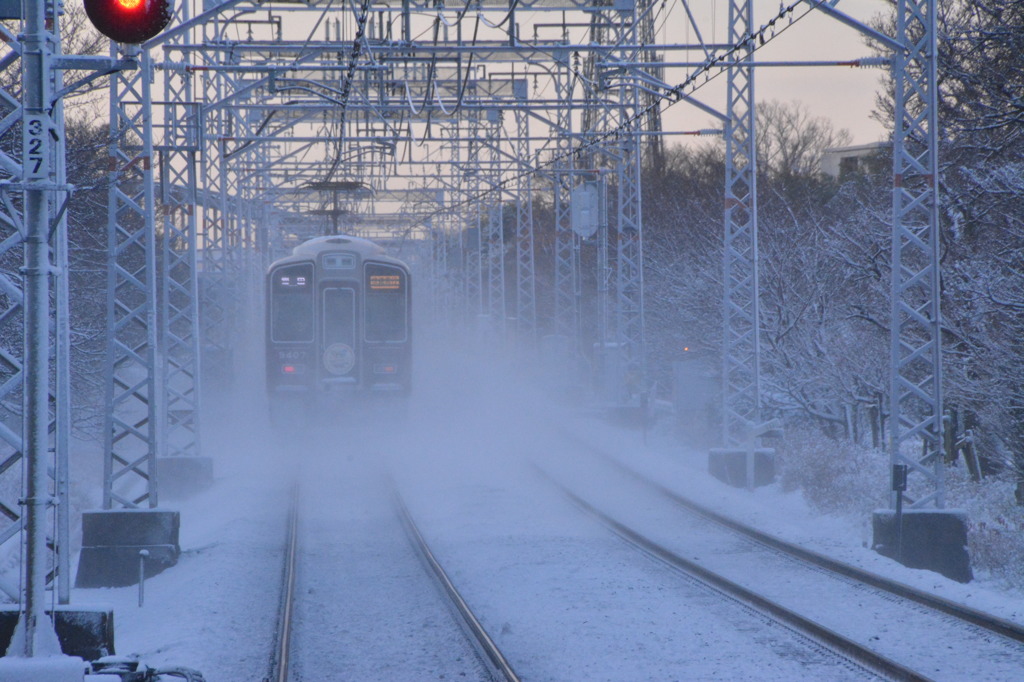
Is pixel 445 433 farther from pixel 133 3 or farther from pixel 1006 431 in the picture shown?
pixel 133 3

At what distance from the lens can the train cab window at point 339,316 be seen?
2117cm

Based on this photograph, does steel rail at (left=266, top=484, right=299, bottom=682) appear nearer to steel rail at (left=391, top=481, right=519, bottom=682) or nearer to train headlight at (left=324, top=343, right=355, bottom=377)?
steel rail at (left=391, top=481, right=519, bottom=682)

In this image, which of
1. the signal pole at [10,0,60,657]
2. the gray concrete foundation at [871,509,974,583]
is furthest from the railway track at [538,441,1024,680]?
the signal pole at [10,0,60,657]

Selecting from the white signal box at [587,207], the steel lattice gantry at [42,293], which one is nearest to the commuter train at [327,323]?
the white signal box at [587,207]

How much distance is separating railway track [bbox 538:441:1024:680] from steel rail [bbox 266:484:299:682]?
3461mm

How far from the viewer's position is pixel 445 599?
9609 mm

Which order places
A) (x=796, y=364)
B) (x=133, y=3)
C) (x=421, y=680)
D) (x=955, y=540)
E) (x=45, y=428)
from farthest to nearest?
(x=796, y=364)
(x=955, y=540)
(x=421, y=680)
(x=45, y=428)
(x=133, y=3)

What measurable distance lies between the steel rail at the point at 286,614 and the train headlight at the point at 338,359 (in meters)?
7.26

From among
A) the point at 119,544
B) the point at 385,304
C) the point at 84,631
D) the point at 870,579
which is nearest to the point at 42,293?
the point at 84,631

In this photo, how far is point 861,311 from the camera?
50.4 ft

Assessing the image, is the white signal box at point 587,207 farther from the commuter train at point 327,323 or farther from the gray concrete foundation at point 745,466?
the gray concrete foundation at point 745,466

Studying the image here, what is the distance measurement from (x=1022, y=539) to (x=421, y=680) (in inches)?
249

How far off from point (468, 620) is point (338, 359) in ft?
42.6

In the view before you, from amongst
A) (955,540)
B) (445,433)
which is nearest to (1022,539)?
(955,540)
